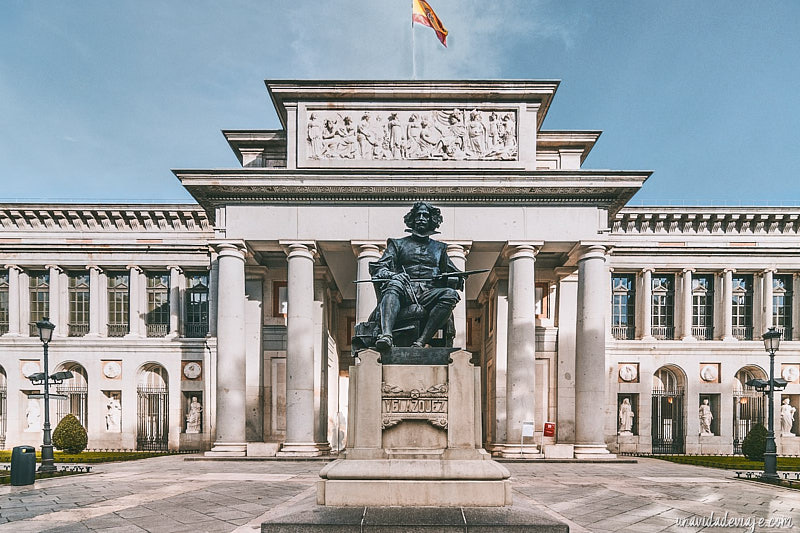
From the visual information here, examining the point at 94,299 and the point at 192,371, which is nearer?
the point at 192,371

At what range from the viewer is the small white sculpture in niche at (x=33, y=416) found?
41.3 metres

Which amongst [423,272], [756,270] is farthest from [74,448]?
[756,270]

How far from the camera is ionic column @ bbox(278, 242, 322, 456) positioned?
30328mm

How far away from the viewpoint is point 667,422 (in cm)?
4169

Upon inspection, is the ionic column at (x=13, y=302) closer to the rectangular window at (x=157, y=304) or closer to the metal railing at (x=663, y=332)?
the rectangular window at (x=157, y=304)

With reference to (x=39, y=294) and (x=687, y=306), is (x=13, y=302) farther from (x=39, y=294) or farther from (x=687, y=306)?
(x=687, y=306)

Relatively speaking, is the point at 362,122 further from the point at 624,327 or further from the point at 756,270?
the point at 756,270

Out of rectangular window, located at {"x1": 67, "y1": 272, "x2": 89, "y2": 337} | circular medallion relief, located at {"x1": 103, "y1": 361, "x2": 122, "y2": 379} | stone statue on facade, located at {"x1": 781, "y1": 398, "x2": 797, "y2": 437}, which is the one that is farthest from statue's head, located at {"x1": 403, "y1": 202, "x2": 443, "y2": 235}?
stone statue on facade, located at {"x1": 781, "y1": 398, "x2": 797, "y2": 437}

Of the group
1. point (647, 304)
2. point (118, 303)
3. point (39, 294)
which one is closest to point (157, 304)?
point (118, 303)

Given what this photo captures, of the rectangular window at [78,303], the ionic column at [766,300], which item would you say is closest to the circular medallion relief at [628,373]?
the ionic column at [766,300]

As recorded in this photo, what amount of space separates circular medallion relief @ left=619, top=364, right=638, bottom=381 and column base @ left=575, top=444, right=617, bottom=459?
1200 cm

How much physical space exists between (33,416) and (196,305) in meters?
12.4

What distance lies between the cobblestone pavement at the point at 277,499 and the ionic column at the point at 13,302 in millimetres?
21964

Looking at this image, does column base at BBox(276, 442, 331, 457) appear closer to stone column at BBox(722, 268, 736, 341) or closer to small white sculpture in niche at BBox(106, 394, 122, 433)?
small white sculpture in niche at BBox(106, 394, 122, 433)
